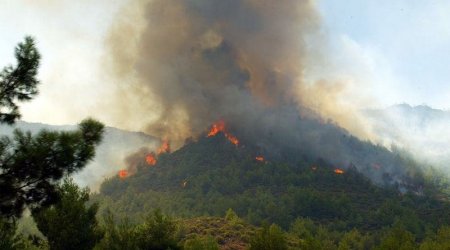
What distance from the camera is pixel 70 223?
36.1 metres

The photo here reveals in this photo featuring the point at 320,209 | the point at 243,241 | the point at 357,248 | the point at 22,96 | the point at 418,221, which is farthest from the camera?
the point at 320,209

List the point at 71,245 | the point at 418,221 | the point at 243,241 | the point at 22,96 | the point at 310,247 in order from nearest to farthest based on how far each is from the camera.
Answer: the point at 22,96
the point at 71,245
the point at 310,247
the point at 243,241
the point at 418,221

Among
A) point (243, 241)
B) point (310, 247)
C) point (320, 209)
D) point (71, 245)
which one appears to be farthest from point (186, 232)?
point (320, 209)

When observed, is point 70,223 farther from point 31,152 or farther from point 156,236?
point 31,152

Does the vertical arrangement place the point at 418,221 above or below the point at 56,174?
above

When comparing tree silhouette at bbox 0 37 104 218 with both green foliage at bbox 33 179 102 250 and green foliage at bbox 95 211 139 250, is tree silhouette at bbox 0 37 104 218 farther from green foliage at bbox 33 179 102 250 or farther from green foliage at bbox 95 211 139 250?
green foliage at bbox 95 211 139 250

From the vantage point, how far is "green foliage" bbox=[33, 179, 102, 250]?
35.7 metres

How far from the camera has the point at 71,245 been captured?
1431 inches

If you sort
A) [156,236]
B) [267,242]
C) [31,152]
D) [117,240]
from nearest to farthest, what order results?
[31,152] < [117,240] < [156,236] < [267,242]

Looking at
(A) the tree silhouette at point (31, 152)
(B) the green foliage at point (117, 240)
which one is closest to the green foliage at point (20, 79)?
(A) the tree silhouette at point (31, 152)

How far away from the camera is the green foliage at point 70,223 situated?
1405 inches

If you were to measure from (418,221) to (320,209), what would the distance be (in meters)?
39.7

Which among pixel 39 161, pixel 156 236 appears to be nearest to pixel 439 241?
pixel 156 236

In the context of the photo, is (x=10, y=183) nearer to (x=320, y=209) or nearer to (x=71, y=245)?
(x=71, y=245)
